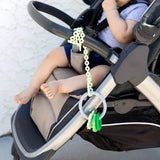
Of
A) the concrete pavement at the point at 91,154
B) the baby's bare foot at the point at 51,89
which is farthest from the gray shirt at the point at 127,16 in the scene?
the concrete pavement at the point at 91,154

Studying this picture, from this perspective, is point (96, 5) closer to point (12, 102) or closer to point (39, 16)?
point (39, 16)

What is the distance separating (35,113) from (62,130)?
0.33m

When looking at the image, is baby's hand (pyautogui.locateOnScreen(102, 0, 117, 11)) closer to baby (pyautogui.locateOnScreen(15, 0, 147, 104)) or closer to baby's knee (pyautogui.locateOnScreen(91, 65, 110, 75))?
baby (pyautogui.locateOnScreen(15, 0, 147, 104))

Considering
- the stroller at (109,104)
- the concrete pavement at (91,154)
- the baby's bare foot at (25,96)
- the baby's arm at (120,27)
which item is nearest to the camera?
the stroller at (109,104)

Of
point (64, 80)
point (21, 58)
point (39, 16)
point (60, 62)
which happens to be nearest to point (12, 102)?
point (21, 58)

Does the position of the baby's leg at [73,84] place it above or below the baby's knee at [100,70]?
below

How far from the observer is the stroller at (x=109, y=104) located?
1.00 meters

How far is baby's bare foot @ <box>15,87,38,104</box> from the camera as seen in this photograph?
1.40 m

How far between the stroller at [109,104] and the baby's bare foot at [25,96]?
0.04 meters

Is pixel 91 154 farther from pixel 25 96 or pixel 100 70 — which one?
pixel 100 70

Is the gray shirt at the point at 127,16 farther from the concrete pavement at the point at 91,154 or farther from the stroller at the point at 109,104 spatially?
the concrete pavement at the point at 91,154

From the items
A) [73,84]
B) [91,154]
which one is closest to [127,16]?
[73,84]

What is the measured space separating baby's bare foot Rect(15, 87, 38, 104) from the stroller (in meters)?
0.04

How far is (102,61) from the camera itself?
51.6 inches
